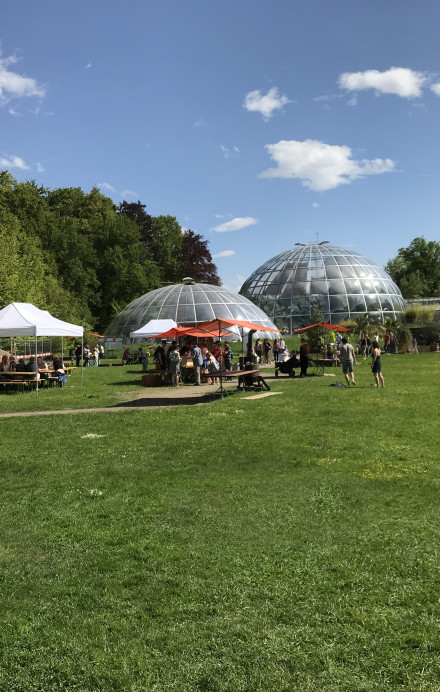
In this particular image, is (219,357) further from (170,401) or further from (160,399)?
(170,401)

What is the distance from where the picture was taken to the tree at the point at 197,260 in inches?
2431

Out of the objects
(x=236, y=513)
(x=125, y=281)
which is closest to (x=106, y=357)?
(x=125, y=281)

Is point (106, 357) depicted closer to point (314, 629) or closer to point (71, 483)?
point (71, 483)

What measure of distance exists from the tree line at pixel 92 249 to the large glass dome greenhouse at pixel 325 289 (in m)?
8.42

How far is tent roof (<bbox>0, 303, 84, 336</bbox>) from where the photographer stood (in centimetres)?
2055

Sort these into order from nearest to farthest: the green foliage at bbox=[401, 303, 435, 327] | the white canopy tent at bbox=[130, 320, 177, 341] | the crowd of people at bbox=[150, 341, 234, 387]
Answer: the crowd of people at bbox=[150, 341, 234, 387] → the white canopy tent at bbox=[130, 320, 177, 341] → the green foliage at bbox=[401, 303, 435, 327]

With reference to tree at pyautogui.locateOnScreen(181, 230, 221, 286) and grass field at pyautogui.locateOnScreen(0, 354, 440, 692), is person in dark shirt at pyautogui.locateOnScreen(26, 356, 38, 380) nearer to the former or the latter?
grass field at pyautogui.locateOnScreen(0, 354, 440, 692)

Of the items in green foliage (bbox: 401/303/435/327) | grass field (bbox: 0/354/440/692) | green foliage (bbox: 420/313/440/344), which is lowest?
grass field (bbox: 0/354/440/692)

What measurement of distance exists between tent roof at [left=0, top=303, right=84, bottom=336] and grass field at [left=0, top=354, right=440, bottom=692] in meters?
10.7

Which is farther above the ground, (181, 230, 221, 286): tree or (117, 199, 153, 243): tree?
(117, 199, 153, 243): tree

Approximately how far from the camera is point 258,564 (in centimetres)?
516

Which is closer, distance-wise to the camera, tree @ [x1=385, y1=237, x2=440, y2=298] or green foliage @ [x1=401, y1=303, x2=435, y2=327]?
green foliage @ [x1=401, y1=303, x2=435, y2=327]

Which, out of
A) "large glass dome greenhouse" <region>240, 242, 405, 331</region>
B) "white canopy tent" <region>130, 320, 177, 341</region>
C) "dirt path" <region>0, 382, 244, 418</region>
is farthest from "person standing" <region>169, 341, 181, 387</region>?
"large glass dome greenhouse" <region>240, 242, 405, 331</region>

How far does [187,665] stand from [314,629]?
960 mm
